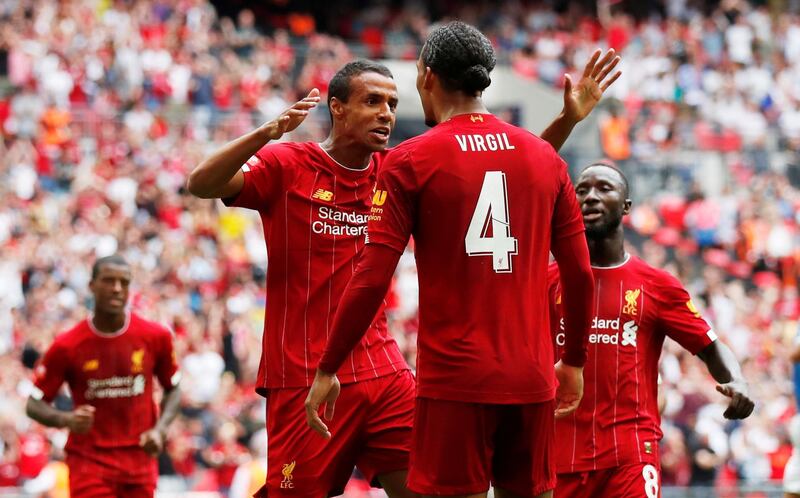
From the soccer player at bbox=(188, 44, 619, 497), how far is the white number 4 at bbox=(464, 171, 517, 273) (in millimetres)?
1319

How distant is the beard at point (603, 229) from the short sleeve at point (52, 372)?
12.5ft

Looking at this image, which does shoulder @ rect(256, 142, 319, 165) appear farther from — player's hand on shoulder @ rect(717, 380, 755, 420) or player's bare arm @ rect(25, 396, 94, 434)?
player's bare arm @ rect(25, 396, 94, 434)

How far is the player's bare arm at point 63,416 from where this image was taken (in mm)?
8867

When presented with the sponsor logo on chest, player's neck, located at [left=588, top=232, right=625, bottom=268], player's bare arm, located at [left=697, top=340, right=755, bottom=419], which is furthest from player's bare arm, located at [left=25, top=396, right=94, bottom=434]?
player's bare arm, located at [left=697, top=340, right=755, bottom=419]

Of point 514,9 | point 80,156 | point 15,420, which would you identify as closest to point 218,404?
point 15,420

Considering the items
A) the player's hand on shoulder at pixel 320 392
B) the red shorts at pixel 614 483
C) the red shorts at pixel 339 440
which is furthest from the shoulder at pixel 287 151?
the red shorts at pixel 614 483

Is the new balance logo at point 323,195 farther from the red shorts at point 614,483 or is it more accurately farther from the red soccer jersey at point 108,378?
the red soccer jersey at point 108,378

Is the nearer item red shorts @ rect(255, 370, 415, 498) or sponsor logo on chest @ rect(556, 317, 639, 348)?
red shorts @ rect(255, 370, 415, 498)

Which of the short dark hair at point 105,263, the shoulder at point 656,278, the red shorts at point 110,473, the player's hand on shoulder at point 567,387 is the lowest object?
the red shorts at point 110,473

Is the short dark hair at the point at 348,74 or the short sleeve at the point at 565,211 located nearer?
the short sleeve at the point at 565,211

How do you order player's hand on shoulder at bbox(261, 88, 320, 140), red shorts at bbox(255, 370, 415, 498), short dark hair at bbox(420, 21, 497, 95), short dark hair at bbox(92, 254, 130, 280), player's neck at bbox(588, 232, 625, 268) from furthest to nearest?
short dark hair at bbox(92, 254, 130, 280), player's neck at bbox(588, 232, 625, 268), red shorts at bbox(255, 370, 415, 498), player's hand on shoulder at bbox(261, 88, 320, 140), short dark hair at bbox(420, 21, 497, 95)

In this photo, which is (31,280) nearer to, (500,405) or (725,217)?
(725,217)

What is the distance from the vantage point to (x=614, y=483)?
7.20 metres

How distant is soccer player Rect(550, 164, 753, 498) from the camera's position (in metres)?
7.20
